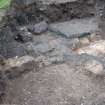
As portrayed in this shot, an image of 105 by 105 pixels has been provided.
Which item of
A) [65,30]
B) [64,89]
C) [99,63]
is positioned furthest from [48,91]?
[65,30]

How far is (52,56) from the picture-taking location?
15.9ft

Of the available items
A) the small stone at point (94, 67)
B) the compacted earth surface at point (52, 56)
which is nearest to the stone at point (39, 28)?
the compacted earth surface at point (52, 56)

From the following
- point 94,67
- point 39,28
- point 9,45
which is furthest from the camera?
point 39,28

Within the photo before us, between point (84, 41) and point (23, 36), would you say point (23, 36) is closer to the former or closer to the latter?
point (23, 36)

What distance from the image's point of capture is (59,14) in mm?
6016

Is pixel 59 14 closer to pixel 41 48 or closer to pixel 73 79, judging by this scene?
pixel 41 48

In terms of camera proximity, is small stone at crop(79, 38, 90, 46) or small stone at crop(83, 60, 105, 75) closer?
small stone at crop(83, 60, 105, 75)

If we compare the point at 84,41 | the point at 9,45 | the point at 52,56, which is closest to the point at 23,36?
the point at 9,45

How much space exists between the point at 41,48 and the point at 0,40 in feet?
2.18

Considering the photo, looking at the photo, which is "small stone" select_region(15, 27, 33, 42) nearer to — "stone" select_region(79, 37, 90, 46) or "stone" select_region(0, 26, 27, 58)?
"stone" select_region(0, 26, 27, 58)

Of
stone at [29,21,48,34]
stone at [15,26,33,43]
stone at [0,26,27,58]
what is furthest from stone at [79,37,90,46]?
stone at [0,26,27,58]

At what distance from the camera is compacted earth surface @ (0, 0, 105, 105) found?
13.2 feet

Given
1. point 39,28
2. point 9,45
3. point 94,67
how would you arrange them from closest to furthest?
point 94,67 → point 9,45 → point 39,28

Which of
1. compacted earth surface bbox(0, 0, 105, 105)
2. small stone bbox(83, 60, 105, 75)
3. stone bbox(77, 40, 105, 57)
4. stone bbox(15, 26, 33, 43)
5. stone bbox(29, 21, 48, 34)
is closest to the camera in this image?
compacted earth surface bbox(0, 0, 105, 105)
